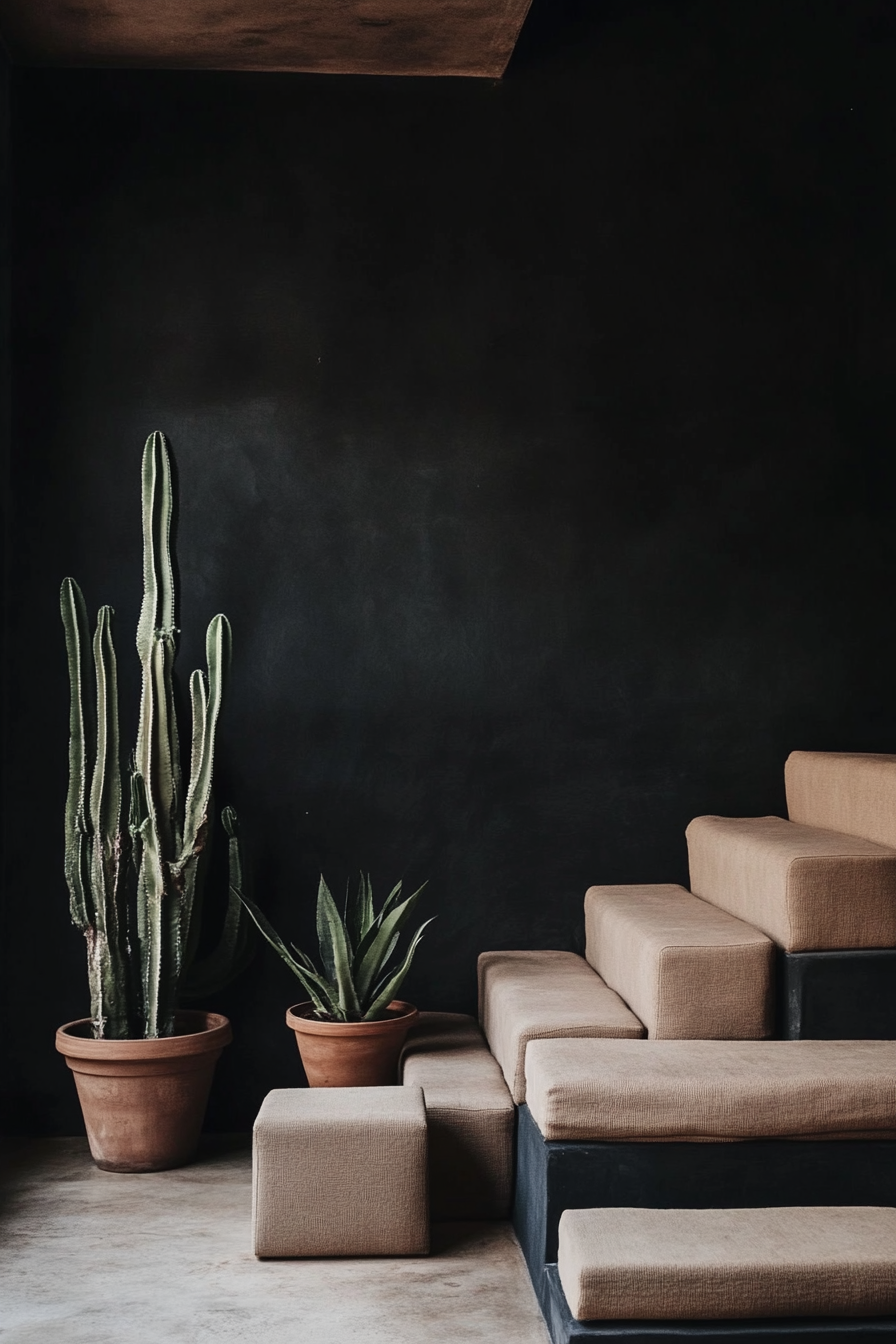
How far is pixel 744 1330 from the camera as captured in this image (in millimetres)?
2242

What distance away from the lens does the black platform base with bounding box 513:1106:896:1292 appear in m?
2.60

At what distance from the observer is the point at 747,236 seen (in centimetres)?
414

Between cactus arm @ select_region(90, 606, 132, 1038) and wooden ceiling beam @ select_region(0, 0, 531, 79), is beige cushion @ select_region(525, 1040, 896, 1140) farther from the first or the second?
wooden ceiling beam @ select_region(0, 0, 531, 79)

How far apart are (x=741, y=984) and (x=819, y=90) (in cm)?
285

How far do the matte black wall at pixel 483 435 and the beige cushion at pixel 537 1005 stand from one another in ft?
0.73

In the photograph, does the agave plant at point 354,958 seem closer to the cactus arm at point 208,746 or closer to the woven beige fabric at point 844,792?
the cactus arm at point 208,746

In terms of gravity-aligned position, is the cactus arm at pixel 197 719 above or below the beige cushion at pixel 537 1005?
above

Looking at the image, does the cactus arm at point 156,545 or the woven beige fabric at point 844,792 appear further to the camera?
the cactus arm at point 156,545

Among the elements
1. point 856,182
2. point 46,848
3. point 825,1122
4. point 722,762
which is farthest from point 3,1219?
point 856,182

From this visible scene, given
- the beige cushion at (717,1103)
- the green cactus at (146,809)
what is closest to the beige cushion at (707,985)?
the beige cushion at (717,1103)

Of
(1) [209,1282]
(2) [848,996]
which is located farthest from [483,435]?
(1) [209,1282]

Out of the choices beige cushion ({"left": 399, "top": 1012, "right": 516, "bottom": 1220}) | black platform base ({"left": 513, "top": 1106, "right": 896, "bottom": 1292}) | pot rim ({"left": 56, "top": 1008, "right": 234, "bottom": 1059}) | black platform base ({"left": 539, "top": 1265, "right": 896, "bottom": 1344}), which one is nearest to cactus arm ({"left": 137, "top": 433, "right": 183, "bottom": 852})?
pot rim ({"left": 56, "top": 1008, "right": 234, "bottom": 1059})

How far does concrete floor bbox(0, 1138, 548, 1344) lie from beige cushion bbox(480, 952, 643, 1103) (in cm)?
45

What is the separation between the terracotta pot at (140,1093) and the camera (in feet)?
11.4
